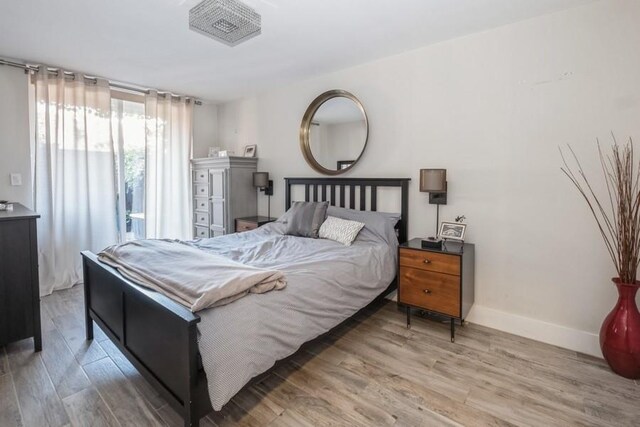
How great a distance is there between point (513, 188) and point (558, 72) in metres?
0.88

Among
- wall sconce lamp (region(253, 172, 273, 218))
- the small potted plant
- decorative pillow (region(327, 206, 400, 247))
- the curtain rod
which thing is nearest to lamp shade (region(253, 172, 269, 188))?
Result: wall sconce lamp (region(253, 172, 273, 218))

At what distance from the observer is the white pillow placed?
9.50 feet

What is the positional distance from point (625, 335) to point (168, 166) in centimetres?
490

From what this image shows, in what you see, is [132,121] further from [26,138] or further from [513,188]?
[513,188]

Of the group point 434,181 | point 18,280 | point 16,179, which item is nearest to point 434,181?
point 434,181

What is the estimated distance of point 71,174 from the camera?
3.59 m

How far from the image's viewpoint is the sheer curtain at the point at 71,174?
3.41 metres

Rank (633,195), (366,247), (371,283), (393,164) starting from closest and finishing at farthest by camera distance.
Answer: (633,195)
(371,283)
(366,247)
(393,164)

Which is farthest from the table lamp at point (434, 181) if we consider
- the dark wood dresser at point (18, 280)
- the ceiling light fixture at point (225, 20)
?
the dark wood dresser at point (18, 280)

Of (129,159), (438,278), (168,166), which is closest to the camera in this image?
(438,278)

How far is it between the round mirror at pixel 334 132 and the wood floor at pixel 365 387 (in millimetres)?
1871

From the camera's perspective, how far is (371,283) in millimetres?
2496

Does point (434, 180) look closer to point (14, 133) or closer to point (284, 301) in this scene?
point (284, 301)

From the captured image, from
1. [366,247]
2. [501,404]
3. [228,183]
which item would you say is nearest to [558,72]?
[366,247]
